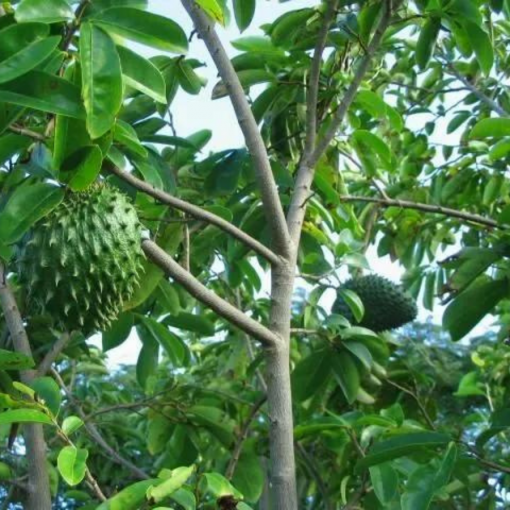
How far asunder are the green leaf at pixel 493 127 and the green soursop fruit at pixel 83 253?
2.83ft

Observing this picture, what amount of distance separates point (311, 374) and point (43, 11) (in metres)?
1.76

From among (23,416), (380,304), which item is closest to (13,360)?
(23,416)

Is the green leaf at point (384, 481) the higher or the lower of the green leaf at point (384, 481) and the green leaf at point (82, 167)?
the lower

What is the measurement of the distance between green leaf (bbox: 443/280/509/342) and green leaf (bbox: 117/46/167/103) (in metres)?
Answer: 1.20

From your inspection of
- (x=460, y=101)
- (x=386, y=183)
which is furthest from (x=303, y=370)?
(x=460, y=101)

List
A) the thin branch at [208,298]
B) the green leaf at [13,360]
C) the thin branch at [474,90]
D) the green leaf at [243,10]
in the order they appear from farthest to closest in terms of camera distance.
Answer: the thin branch at [474,90] < the green leaf at [243,10] < the green leaf at [13,360] < the thin branch at [208,298]

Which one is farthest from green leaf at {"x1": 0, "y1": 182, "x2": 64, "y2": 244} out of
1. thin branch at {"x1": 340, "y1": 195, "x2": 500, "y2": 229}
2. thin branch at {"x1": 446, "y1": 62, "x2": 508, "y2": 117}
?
thin branch at {"x1": 446, "y1": 62, "x2": 508, "y2": 117}

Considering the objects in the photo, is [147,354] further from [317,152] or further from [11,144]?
[11,144]

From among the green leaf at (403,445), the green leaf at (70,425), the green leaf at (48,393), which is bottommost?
the green leaf at (403,445)

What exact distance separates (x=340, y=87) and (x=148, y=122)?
58cm

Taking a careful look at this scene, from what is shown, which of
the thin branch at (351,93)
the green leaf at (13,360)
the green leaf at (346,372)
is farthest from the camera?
the green leaf at (346,372)

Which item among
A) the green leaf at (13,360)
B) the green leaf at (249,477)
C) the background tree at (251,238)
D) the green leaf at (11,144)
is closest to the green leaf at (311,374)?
the background tree at (251,238)

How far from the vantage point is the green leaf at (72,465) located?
1808 mm

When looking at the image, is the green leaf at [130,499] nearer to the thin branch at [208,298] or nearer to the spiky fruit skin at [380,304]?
the thin branch at [208,298]
